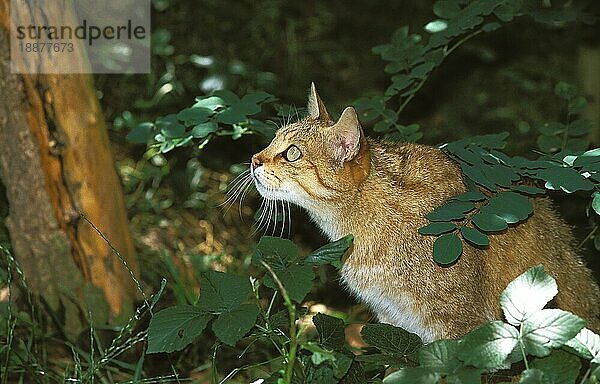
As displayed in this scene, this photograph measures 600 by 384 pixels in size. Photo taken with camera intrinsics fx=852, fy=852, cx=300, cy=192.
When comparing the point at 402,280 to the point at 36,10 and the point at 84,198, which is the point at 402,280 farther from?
the point at 36,10

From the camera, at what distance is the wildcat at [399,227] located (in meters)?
2.82

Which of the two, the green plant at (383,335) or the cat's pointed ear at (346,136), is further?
the cat's pointed ear at (346,136)

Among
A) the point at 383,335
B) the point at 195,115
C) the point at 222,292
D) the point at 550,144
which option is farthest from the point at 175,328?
the point at 550,144

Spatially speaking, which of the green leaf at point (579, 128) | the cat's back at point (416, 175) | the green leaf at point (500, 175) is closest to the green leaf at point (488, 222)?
the green leaf at point (500, 175)

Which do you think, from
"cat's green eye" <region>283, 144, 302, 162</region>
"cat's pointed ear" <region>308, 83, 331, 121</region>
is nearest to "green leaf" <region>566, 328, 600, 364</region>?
"cat's green eye" <region>283, 144, 302, 162</region>

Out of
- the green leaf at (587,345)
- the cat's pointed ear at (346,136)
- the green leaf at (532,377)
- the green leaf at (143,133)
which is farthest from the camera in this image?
the green leaf at (143,133)

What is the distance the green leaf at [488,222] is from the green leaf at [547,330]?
43 cm

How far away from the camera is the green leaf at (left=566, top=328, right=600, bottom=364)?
7.25ft

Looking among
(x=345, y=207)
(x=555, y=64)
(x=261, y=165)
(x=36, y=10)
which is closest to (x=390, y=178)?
(x=345, y=207)

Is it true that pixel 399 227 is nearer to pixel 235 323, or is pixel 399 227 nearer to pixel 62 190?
pixel 235 323

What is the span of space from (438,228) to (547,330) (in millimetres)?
578

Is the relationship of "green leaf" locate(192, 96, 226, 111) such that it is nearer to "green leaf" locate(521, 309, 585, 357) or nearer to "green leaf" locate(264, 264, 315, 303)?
"green leaf" locate(264, 264, 315, 303)

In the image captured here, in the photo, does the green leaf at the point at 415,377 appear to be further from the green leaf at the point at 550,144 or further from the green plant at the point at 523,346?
the green leaf at the point at 550,144

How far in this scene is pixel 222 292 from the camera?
2398 millimetres
